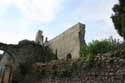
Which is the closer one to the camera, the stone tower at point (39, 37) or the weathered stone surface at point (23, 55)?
the weathered stone surface at point (23, 55)

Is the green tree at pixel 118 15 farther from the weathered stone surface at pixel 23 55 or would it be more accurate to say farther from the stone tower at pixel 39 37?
the stone tower at pixel 39 37

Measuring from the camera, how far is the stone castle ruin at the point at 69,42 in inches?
725

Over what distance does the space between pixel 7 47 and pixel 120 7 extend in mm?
7455

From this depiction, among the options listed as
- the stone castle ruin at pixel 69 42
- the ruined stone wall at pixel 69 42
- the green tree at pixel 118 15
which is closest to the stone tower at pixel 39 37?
the stone castle ruin at pixel 69 42

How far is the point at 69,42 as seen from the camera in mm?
19562

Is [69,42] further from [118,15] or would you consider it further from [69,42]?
[118,15]

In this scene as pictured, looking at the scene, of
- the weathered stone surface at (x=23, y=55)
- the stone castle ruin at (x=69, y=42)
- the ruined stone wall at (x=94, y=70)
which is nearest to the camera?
the ruined stone wall at (x=94, y=70)

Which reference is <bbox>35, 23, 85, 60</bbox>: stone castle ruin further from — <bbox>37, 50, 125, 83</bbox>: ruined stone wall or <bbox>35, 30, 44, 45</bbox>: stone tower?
<bbox>37, 50, 125, 83</bbox>: ruined stone wall

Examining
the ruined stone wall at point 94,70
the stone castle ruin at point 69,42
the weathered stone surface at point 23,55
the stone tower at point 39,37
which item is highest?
the stone tower at point 39,37

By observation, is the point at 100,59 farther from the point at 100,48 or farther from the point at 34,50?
the point at 34,50

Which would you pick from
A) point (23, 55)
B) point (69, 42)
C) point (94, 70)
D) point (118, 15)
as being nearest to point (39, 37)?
point (69, 42)

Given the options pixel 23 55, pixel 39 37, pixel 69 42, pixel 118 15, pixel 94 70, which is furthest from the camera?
pixel 39 37

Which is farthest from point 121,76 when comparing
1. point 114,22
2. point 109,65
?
point 114,22

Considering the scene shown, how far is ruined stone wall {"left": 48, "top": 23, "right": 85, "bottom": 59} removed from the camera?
726 inches
